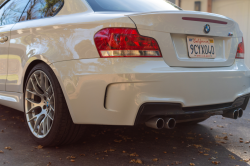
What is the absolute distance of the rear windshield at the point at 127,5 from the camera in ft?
9.14

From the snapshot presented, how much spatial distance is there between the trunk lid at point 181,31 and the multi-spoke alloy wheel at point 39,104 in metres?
1.08

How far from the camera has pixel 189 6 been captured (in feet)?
34.6

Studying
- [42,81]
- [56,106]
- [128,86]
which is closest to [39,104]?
[42,81]

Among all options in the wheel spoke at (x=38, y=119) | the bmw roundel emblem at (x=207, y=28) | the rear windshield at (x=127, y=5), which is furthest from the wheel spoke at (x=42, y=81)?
the bmw roundel emblem at (x=207, y=28)

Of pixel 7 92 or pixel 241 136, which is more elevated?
pixel 7 92

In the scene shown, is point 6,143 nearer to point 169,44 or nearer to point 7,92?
point 7,92

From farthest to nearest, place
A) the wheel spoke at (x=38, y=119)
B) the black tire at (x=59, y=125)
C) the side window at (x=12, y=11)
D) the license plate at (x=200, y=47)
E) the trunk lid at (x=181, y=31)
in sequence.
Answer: the side window at (x=12, y=11)
the wheel spoke at (x=38, y=119)
the black tire at (x=59, y=125)
the license plate at (x=200, y=47)
the trunk lid at (x=181, y=31)

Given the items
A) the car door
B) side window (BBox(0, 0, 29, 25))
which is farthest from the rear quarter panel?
side window (BBox(0, 0, 29, 25))

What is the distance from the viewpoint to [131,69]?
225 centimetres

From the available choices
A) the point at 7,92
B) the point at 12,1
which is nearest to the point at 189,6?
the point at 12,1

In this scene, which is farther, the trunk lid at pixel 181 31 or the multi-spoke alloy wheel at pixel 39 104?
the multi-spoke alloy wheel at pixel 39 104

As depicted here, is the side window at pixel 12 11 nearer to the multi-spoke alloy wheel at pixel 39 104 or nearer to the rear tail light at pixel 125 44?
the multi-spoke alloy wheel at pixel 39 104

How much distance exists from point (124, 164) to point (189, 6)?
895 centimetres

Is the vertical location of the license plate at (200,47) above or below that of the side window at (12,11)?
below
